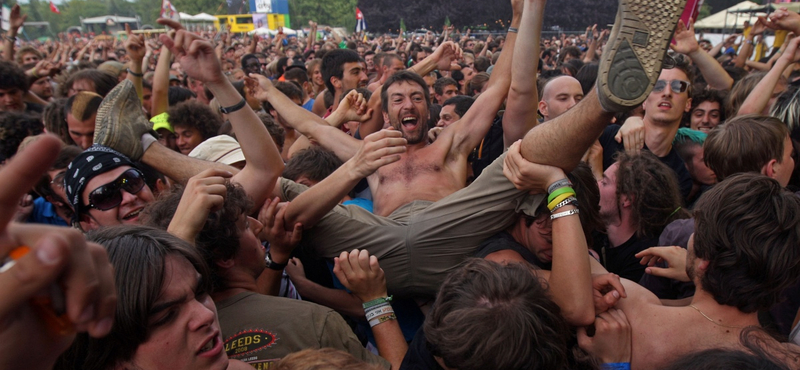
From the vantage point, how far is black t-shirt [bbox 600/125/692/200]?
12.1 feet

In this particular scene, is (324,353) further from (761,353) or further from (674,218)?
(674,218)

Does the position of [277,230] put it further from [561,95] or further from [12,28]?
[12,28]

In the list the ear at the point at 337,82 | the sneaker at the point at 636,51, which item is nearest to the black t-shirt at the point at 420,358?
the sneaker at the point at 636,51

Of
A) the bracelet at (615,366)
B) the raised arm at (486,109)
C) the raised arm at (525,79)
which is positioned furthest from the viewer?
the raised arm at (486,109)

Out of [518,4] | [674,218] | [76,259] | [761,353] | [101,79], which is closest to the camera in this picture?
[76,259]

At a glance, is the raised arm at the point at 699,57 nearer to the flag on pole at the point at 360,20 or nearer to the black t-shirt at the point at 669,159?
the black t-shirt at the point at 669,159

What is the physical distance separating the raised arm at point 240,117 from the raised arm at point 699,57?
4365 mm

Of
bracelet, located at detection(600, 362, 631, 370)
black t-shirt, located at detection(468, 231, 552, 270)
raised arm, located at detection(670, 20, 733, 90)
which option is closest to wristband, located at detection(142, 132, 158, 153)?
black t-shirt, located at detection(468, 231, 552, 270)

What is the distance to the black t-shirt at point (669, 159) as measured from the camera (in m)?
3.68

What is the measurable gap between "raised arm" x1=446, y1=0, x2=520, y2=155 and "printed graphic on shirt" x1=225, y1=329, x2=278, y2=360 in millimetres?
2197

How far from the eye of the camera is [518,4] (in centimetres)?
358

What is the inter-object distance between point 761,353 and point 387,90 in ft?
10.7

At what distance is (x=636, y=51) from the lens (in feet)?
5.54

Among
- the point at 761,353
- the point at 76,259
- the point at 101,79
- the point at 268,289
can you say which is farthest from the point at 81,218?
the point at 101,79
